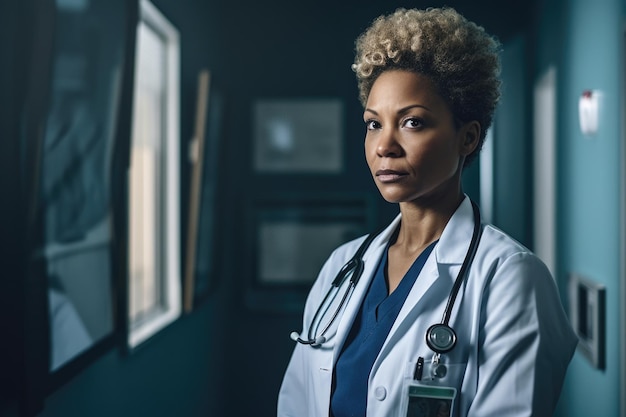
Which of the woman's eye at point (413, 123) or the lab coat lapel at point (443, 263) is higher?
the woman's eye at point (413, 123)

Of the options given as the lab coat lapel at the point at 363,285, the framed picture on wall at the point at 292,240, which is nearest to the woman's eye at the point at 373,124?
the lab coat lapel at the point at 363,285

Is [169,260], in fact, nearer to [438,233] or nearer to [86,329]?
[86,329]

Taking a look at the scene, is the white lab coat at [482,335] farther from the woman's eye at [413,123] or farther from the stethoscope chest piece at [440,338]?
the woman's eye at [413,123]

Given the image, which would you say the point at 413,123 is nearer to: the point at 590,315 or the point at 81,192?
the point at 81,192

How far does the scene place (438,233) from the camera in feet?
3.60

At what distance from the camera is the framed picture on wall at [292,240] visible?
11.4ft

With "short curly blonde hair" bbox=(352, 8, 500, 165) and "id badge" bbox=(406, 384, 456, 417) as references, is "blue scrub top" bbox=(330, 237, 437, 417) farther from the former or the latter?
"short curly blonde hair" bbox=(352, 8, 500, 165)

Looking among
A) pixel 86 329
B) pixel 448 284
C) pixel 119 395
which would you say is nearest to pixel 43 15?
pixel 86 329

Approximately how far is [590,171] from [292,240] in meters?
1.86

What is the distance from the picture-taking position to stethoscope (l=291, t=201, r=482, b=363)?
916mm

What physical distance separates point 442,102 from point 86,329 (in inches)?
39.0

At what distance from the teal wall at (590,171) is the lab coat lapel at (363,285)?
751 millimetres

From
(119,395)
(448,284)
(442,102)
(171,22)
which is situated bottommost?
(119,395)

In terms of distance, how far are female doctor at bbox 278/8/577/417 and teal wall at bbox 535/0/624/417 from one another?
29.8 inches
